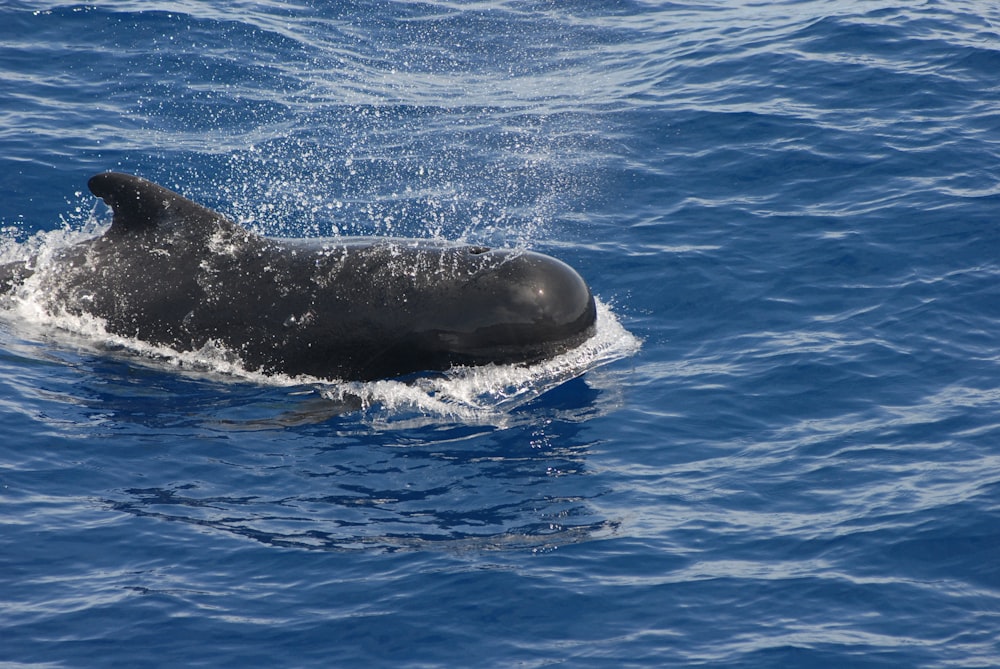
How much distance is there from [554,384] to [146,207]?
17.8ft

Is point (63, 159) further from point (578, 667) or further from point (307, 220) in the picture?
point (578, 667)

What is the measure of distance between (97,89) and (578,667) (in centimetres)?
1856

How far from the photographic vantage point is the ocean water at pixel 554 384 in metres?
10.5

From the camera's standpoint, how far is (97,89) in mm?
24641

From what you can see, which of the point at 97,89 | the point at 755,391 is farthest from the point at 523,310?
the point at 97,89

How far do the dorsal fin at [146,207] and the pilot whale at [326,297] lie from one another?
0.05 feet

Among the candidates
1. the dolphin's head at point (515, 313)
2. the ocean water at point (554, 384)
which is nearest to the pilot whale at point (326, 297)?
the dolphin's head at point (515, 313)

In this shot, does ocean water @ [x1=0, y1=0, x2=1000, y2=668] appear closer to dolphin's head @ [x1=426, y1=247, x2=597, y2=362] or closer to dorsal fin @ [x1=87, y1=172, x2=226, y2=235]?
dolphin's head @ [x1=426, y1=247, x2=597, y2=362]

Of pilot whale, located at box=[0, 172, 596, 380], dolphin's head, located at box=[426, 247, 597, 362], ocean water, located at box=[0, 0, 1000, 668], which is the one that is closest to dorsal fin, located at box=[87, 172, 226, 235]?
pilot whale, located at box=[0, 172, 596, 380]

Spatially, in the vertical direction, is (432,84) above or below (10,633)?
above

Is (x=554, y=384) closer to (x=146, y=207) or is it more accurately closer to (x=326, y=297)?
(x=326, y=297)

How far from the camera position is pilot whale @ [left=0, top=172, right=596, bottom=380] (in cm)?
1485

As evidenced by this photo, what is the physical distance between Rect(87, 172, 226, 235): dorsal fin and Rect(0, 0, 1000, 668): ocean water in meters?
1.49

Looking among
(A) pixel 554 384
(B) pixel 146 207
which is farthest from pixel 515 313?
(B) pixel 146 207
